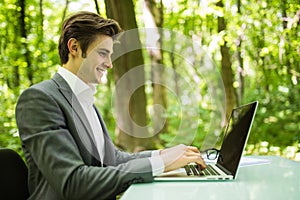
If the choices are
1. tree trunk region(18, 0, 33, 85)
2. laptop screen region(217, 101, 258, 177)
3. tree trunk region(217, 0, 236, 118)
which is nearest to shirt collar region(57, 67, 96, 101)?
laptop screen region(217, 101, 258, 177)

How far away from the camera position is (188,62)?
5219 millimetres

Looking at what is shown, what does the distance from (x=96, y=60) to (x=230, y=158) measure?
57 centimetres

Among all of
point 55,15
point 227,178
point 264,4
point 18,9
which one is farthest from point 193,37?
point 227,178

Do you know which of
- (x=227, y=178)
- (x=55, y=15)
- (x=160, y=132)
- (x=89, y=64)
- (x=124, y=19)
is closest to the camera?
(x=227, y=178)

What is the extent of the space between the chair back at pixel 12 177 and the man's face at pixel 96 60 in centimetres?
36

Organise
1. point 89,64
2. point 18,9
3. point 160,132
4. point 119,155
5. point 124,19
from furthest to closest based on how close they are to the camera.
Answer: point 160,132, point 18,9, point 124,19, point 119,155, point 89,64

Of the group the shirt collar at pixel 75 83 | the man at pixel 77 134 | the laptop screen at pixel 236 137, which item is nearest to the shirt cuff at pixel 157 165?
the man at pixel 77 134

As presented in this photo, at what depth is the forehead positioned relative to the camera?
156cm

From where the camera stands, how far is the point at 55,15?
17.3 ft

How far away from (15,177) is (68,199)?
29 centimetres

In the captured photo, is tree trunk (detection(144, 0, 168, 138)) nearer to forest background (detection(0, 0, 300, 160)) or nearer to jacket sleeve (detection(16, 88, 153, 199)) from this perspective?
forest background (detection(0, 0, 300, 160))

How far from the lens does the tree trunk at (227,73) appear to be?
4.94 metres

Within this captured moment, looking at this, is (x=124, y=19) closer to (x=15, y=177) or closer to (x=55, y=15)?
(x=55, y=15)

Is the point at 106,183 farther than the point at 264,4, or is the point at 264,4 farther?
the point at 264,4
